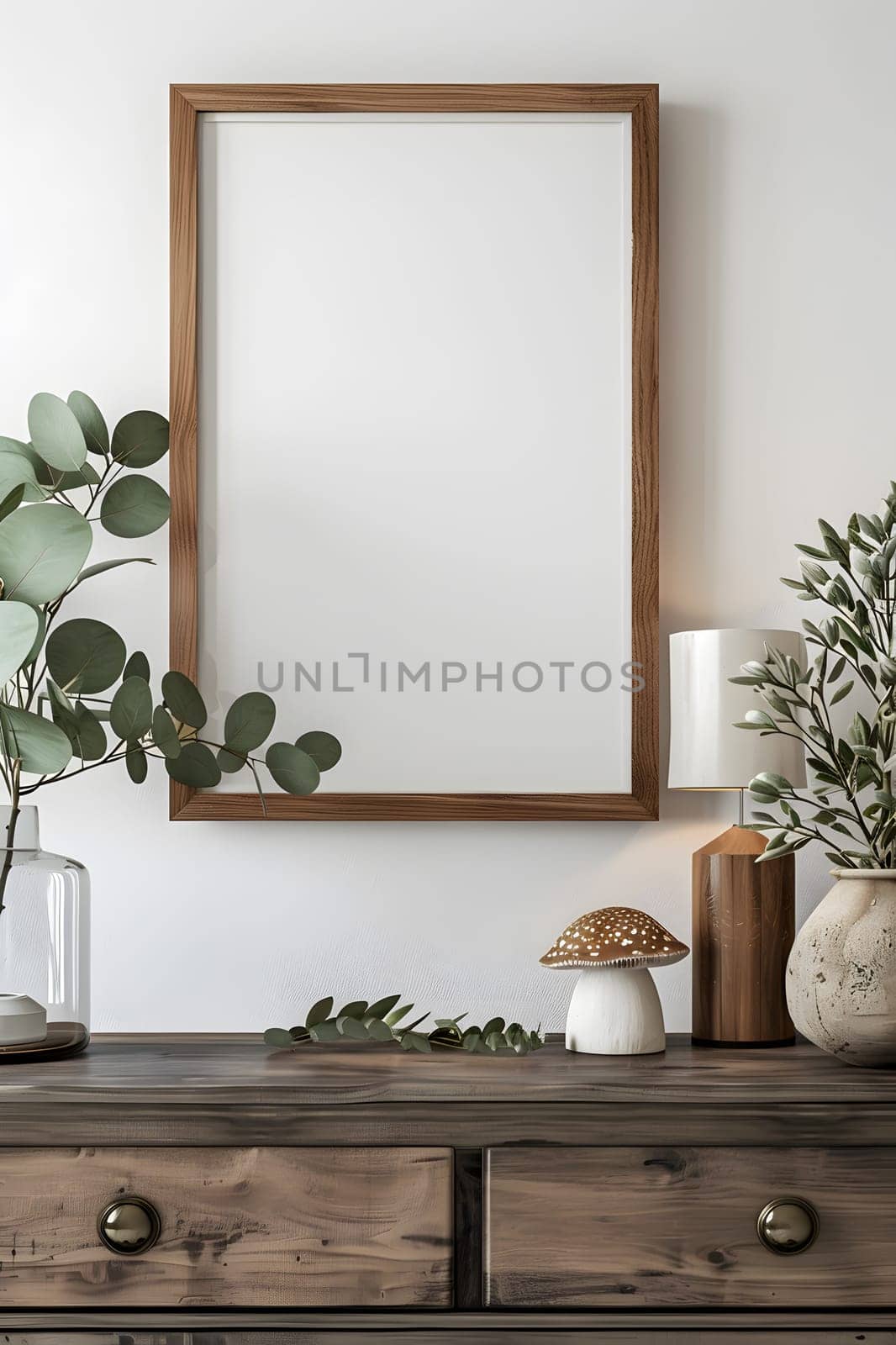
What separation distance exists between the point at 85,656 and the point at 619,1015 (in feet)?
2.47

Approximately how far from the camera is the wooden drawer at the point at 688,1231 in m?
1.08

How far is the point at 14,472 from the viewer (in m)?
1.40

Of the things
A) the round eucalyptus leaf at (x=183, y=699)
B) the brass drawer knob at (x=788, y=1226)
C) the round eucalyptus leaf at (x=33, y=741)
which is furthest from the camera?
Result: the round eucalyptus leaf at (x=183, y=699)

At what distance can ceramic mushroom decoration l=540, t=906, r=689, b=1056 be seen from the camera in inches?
48.4


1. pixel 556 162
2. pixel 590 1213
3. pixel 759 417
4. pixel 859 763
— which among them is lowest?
pixel 590 1213

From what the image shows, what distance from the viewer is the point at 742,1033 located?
4.33 feet

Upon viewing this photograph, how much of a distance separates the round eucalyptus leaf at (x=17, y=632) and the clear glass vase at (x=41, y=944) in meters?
0.30

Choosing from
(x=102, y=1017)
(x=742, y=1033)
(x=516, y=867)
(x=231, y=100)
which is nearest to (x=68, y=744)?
(x=102, y=1017)

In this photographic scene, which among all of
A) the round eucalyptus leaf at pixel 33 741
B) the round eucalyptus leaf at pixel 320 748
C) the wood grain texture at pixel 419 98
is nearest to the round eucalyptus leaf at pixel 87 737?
the round eucalyptus leaf at pixel 33 741

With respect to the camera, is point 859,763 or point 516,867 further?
point 516,867

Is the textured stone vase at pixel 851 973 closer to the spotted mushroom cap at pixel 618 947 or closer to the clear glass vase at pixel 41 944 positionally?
the spotted mushroom cap at pixel 618 947

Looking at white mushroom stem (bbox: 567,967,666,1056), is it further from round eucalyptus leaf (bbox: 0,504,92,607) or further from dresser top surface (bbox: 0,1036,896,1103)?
round eucalyptus leaf (bbox: 0,504,92,607)

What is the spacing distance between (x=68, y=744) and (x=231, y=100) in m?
0.92

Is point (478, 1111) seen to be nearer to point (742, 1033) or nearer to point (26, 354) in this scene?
point (742, 1033)
